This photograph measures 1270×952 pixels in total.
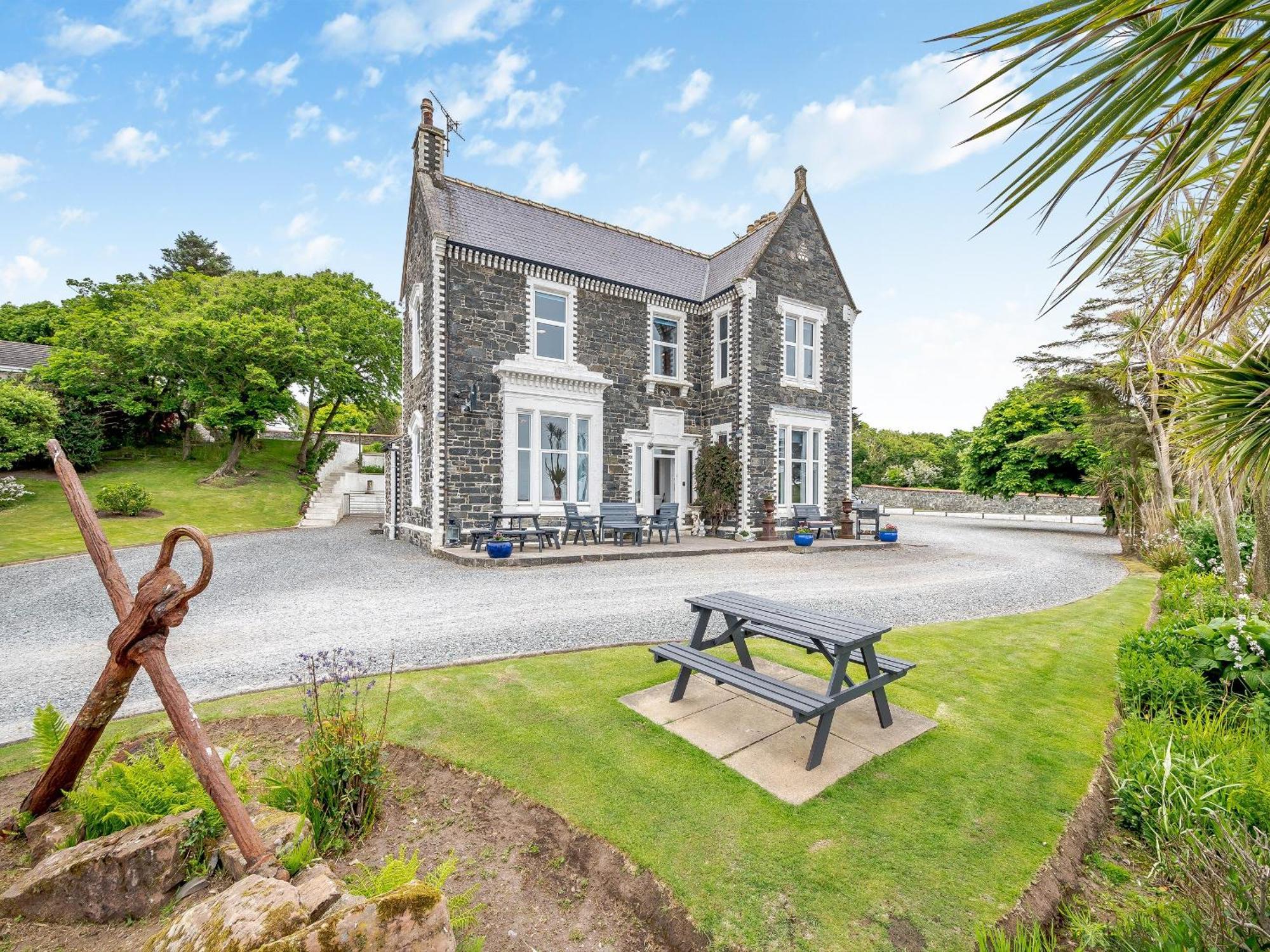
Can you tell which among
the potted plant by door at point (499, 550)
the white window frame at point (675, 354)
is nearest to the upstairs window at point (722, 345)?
the white window frame at point (675, 354)

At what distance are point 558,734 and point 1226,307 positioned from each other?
4082 mm

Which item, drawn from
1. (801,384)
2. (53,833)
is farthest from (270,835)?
(801,384)

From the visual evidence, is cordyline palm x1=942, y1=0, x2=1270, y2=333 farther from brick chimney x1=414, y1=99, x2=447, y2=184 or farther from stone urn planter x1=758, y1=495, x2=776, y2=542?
brick chimney x1=414, y1=99, x2=447, y2=184

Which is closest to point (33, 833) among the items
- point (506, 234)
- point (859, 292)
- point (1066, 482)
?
point (506, 234)

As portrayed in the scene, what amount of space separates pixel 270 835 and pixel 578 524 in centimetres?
1085

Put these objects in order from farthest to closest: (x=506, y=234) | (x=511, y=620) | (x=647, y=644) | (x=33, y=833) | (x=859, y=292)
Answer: (x=859, y=292) < (x=506, y=234) < (x=511, y=620) < (x=647, y=644) < (x=33, y=833)

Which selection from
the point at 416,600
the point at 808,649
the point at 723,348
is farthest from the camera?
the point at 723,348

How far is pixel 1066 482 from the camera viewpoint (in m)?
28.6

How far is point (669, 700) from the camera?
13.0ft

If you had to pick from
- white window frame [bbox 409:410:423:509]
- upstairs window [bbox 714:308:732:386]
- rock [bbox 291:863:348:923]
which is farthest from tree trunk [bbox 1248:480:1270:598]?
white window frame [bbox 409:410:423:509]

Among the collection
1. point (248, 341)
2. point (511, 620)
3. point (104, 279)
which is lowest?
point (511, 620)

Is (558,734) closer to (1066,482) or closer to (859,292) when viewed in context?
(859,292)

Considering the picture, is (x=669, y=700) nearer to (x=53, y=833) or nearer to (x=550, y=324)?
(x=53, y=833)

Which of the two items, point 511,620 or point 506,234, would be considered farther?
point 506,234
